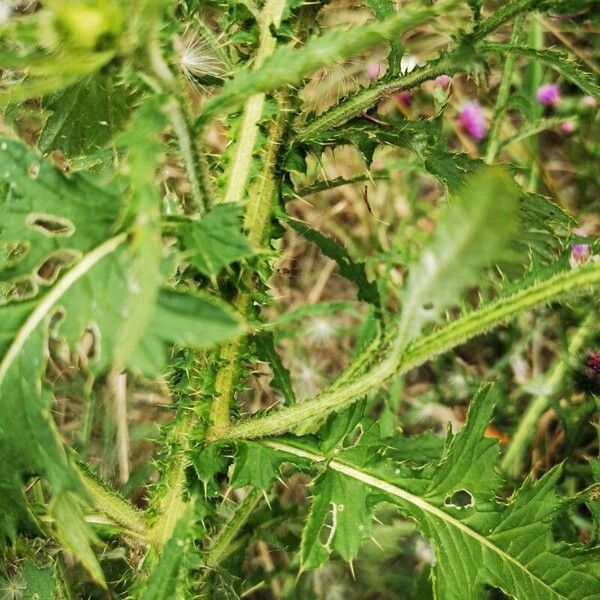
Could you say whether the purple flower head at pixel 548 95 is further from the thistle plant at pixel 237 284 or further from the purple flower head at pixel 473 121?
the thistle plant at pixel 237 284

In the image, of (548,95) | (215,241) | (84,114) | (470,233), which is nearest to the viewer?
(470,233)

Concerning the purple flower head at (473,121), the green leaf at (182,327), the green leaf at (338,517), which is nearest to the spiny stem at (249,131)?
the green leaf at (182,327)

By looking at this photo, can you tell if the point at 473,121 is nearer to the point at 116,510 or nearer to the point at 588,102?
the point at 588,102

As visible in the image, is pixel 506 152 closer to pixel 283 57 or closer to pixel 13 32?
pixel 283 57

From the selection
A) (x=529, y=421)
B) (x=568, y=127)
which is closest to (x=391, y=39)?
(x=529, y=421)

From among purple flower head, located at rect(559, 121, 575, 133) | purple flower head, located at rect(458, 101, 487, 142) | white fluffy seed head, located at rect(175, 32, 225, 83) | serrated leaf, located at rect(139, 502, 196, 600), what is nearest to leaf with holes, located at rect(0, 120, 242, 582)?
serrated leaf, located at rect(139, 502, 196, 600)

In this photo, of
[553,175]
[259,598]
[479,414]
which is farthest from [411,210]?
[479,414]
